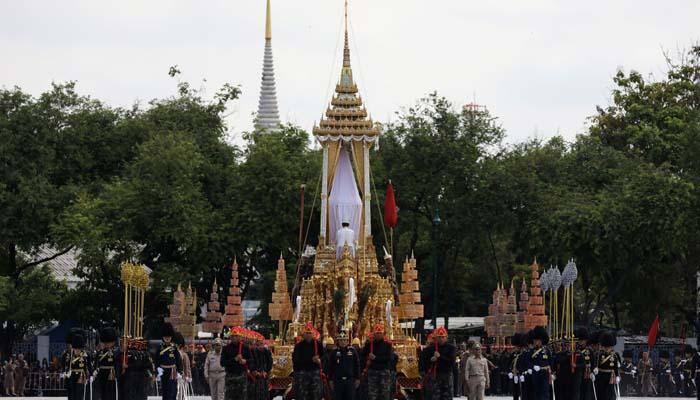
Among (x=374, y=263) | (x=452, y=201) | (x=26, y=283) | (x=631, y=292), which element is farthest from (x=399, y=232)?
(x=374, y=263)

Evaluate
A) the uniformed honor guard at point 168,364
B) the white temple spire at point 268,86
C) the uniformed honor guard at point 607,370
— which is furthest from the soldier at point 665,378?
the white temple spire at point 268,86

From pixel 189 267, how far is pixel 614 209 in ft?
Answer: 46.0

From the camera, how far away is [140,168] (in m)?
56.3

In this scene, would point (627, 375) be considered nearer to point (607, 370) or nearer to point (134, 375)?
point (607, 370)

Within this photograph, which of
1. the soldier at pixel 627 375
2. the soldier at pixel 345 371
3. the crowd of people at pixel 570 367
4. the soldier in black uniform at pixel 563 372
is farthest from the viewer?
the soldier at pixel 627 375

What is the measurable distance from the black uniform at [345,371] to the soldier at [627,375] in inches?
625

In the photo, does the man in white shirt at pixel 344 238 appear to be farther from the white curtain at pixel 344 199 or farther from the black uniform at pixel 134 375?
the black uniform at pixel 134 375

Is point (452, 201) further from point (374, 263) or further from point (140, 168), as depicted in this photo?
point (374, 263)

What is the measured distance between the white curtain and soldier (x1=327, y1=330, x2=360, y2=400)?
1205 centimetres

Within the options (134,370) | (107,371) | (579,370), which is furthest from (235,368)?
(579,370)

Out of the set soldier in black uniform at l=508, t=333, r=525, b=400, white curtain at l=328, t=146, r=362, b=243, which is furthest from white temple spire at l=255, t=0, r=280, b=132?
soldier in black uniform at l=508, t=333, r=525, b=400

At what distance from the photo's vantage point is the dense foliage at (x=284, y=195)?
5481 centimetres

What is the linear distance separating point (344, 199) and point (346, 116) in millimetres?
2383

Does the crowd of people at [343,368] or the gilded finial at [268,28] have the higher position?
the gilded finial at [268,28]
